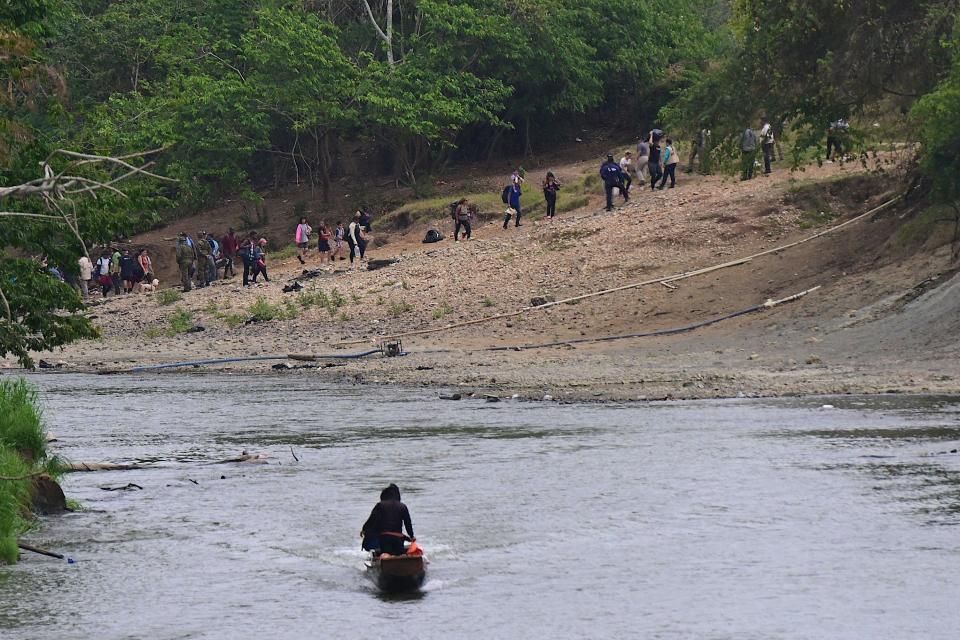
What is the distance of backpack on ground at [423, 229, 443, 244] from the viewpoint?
46562 millimetres

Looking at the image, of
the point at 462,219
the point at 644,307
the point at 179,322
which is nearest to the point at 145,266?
the point at 179,322

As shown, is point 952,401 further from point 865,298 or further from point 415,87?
point 415,87

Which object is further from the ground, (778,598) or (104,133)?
(104,133)

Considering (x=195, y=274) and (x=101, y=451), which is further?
(x=195, y=274)

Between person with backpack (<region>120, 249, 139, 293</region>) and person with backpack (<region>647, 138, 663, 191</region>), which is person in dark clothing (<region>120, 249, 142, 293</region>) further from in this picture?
person with backpack (<region>647, 138, 663, 191</region>)

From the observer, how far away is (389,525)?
1448cm

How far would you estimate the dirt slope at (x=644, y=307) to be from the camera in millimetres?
27453

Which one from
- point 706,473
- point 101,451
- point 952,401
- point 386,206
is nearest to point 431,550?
point 706,473

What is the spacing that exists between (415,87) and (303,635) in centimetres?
3976

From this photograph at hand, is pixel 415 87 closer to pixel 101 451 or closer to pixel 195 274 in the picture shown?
pixel 195 274

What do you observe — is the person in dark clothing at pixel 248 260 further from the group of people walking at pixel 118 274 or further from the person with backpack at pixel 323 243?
the group of people walking at pixel 118 274

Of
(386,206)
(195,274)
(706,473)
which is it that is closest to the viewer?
(706,473)

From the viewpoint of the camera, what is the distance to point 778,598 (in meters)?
13.6

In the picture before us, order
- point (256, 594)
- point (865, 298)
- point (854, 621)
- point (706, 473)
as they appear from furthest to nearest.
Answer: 1. point (865, 298)
2. point (706, 473)
3. point (256, 594)
4. point (854, 621)
